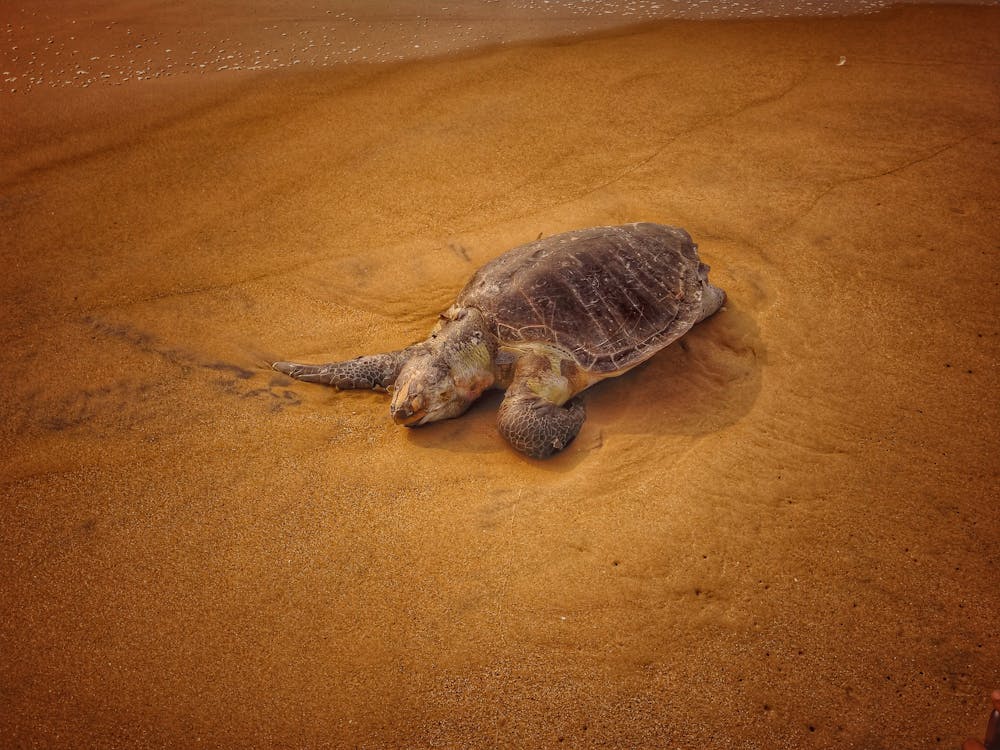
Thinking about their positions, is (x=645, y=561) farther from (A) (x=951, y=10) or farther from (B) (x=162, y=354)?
(A) (x=951, y=10)

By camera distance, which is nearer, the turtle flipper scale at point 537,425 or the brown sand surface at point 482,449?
the brown sand surface at point 482,449

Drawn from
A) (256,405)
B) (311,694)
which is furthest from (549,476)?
(256,405)

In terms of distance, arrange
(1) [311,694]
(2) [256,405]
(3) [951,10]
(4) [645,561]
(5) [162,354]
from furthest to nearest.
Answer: (3) [951,10] → (5) [162,354] → (2) [256,405] → (4) [645,561] → (1) [311,694]

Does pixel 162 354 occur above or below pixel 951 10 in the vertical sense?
below

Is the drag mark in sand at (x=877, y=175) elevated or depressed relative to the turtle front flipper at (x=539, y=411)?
elevated

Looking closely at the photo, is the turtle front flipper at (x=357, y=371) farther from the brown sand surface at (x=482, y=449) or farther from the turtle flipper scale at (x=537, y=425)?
the turtle flipper scale at (x=537, y=425)

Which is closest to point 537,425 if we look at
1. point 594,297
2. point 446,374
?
point 446,374

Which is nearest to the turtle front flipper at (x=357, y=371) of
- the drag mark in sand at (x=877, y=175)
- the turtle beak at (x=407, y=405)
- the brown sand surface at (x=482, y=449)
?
the brown sand surface at (x=482, y=449)
